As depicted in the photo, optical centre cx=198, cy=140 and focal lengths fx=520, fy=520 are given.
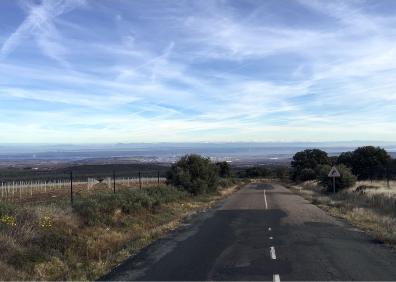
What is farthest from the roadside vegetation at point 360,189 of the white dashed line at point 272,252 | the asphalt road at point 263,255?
the white dashed line at point 272,252

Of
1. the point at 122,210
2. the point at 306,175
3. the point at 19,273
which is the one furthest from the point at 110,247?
the point at 306,175

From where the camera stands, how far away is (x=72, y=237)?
1455 centimetres

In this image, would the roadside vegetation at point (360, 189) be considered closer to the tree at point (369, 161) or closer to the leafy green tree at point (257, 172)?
the tree at point (369, 161)

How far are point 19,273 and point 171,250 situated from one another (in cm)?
456

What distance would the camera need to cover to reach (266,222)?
864 inches

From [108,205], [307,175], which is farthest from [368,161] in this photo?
[108,205]

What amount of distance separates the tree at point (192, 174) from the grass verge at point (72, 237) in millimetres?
20020

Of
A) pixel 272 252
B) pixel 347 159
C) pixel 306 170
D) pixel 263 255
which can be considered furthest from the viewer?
pixel 306 170

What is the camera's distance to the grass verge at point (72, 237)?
11156 millimetres

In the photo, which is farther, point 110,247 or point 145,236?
point 145,236

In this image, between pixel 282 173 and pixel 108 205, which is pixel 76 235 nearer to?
pixel 108 205

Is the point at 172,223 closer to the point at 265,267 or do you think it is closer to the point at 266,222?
the point at 266,222

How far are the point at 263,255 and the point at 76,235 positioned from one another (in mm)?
5638

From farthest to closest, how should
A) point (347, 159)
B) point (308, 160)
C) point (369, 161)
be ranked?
point (308, 160) → point (347, 159) → point (369, 161)
